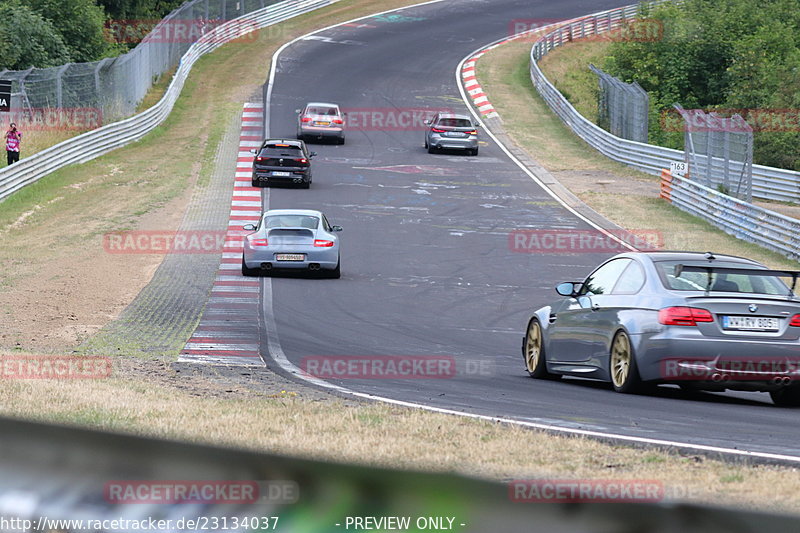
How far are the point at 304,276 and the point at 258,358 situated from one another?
9.31 m

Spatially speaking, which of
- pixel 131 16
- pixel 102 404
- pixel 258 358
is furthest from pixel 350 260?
pixel 131 16

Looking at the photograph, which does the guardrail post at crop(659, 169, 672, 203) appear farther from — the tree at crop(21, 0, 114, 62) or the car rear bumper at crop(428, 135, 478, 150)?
the tree at crop(21, 0, 114, 62)

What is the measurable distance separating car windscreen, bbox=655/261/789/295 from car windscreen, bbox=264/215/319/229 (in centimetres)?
1353

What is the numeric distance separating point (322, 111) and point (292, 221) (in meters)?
21.5

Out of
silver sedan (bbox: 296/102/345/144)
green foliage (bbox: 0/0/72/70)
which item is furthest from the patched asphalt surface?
green foliage (bbox: 0/0/72/70)

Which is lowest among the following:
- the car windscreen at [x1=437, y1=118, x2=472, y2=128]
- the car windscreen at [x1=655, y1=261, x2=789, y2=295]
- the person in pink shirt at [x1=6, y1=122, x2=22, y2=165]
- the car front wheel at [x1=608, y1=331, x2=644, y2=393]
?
the car front wheel at [x1=608, y1=331, x2=644, y2=393]

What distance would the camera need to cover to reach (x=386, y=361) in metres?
13.5

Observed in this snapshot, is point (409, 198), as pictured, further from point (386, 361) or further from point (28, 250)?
point (386, 361)

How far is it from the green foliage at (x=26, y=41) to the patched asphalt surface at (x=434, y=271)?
1042cm

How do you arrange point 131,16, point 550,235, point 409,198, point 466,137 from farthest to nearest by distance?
1. point 131,16
2. point 466,137
3. point 409,198
4. point 550,235

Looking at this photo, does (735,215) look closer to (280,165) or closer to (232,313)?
(280,165)

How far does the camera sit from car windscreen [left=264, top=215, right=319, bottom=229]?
23.2 m

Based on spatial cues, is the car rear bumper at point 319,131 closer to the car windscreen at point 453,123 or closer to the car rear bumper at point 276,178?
the car windscreen at point 453,123

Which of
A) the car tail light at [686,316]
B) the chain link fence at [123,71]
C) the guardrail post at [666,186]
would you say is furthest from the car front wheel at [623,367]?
the chain link fence at [123,71]
